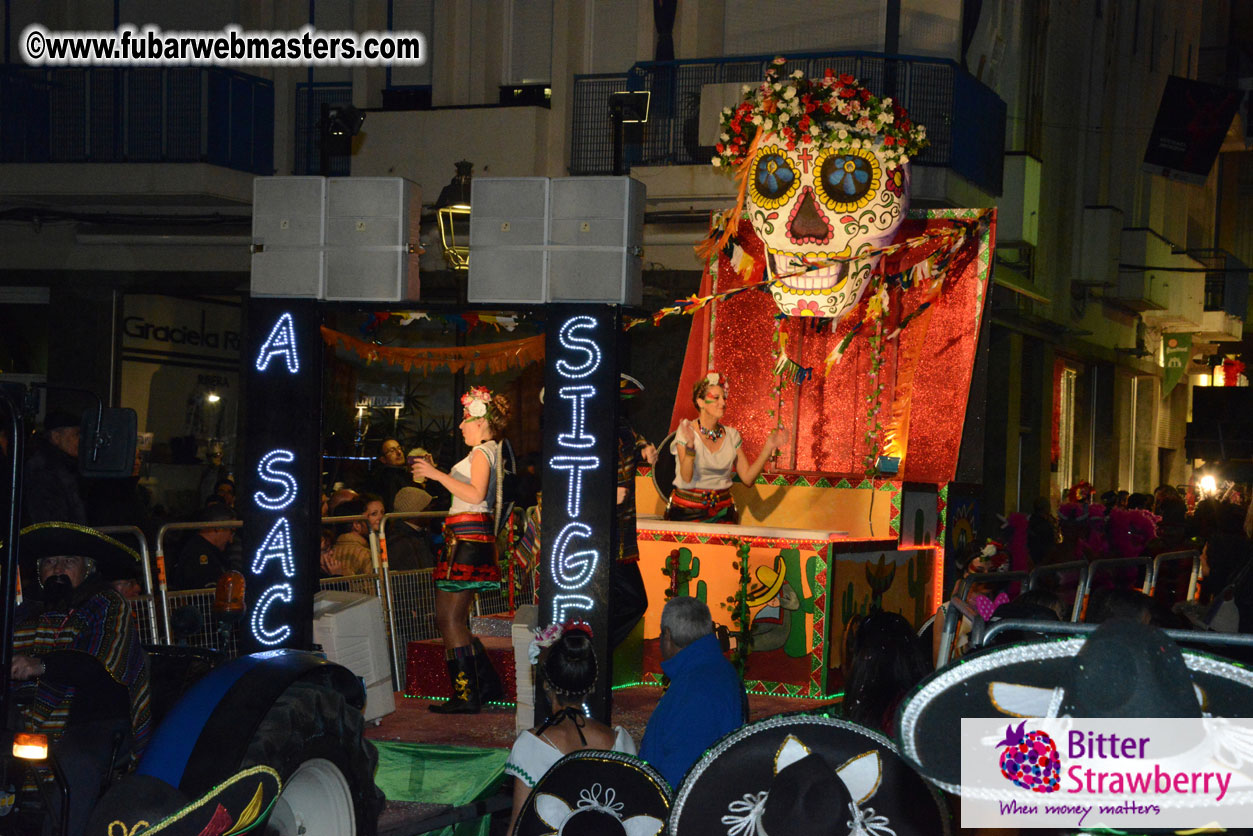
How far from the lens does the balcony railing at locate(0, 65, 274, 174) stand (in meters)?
17.1

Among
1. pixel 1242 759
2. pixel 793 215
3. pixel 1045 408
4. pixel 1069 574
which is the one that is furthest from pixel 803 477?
pixel 1045 408

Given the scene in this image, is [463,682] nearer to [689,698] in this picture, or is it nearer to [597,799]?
[689,698]

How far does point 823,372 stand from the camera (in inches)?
488

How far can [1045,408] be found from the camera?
73.3ft

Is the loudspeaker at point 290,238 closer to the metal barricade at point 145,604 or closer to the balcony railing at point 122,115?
the metal barricade at point 145,604

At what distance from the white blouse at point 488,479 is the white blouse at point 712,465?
5.87 feet

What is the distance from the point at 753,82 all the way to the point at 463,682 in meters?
8.80

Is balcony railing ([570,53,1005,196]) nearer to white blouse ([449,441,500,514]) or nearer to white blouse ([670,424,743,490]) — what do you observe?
white blouse ([670,424,743,490])

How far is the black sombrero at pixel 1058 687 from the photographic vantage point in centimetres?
231

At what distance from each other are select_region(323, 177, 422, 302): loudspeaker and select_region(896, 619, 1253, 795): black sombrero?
566cm

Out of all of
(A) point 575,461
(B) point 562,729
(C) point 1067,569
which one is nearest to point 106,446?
(B) point 562,729

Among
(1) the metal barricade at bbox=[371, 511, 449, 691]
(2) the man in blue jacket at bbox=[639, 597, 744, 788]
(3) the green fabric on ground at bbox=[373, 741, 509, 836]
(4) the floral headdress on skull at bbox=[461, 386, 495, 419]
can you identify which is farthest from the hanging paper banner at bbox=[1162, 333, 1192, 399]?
(2) the man in blue jacket at bbox=[639, 597, 744, 788]

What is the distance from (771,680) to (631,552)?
5.36ft

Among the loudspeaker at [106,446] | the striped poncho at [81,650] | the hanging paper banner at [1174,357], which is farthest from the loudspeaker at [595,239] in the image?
the hanging paper banner at [1174,357]
